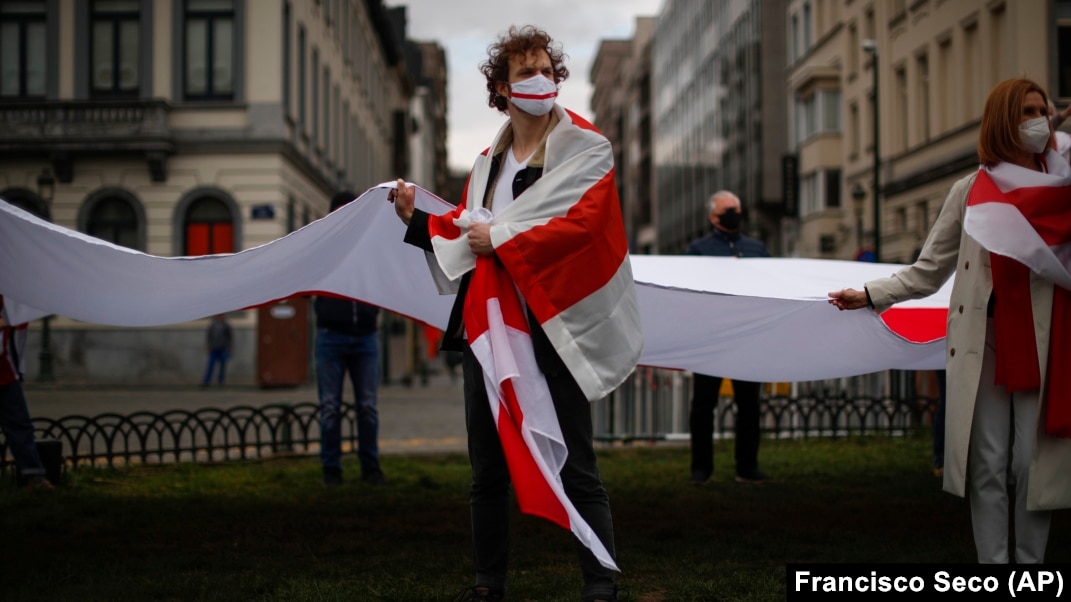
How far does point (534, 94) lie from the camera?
4625mm

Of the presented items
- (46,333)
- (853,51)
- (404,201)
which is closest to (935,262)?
(404,201)

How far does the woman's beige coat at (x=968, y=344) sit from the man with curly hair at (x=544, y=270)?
132 cm

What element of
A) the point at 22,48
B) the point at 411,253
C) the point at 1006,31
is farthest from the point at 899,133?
the point at 411,253

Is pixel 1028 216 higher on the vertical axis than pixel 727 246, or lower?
lower

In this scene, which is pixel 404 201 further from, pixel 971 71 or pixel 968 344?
pixel 971 71

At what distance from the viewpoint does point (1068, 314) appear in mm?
4734

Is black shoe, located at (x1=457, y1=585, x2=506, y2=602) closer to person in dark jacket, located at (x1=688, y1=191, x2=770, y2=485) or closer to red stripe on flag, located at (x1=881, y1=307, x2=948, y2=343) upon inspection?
red stripe on flag, located at (x1=881, y1=307, x2=948, y2=343)

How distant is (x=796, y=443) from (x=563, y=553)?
693 cm

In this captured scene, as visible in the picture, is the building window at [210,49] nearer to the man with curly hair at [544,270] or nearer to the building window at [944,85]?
the building window at [944,85]

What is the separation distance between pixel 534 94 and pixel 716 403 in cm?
505

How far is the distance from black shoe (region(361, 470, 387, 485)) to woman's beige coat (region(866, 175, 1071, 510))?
17.0 ft

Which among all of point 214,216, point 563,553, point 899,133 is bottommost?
point 563,553

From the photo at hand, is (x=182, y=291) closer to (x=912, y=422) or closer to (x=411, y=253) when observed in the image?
(x=411, y=253)

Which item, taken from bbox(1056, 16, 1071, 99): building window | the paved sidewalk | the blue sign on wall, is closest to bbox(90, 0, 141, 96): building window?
the blue sign on wall
